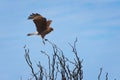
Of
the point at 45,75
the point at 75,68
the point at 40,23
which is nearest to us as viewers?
the point at 40,23

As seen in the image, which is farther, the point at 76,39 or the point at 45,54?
the point at 76,39

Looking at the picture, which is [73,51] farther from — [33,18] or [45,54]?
[33,18]

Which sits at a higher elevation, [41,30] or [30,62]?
[41,30]

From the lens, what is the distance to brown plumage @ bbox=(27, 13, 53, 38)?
1.70 meters

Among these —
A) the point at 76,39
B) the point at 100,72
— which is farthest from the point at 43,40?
the point at 100,72

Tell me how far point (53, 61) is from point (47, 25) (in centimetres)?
67

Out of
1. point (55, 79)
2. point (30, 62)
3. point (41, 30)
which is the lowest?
point (55, 79)

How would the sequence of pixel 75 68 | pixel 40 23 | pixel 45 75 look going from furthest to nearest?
pixel 45 75
pixel 75 68
pixel 40 23

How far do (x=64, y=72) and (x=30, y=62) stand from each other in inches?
16.6

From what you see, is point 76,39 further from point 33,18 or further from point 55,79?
point 33,18

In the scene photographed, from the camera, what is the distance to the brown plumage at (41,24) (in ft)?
5.58

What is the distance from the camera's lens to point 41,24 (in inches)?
67.2

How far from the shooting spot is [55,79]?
2.26m

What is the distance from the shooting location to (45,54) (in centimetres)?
210
